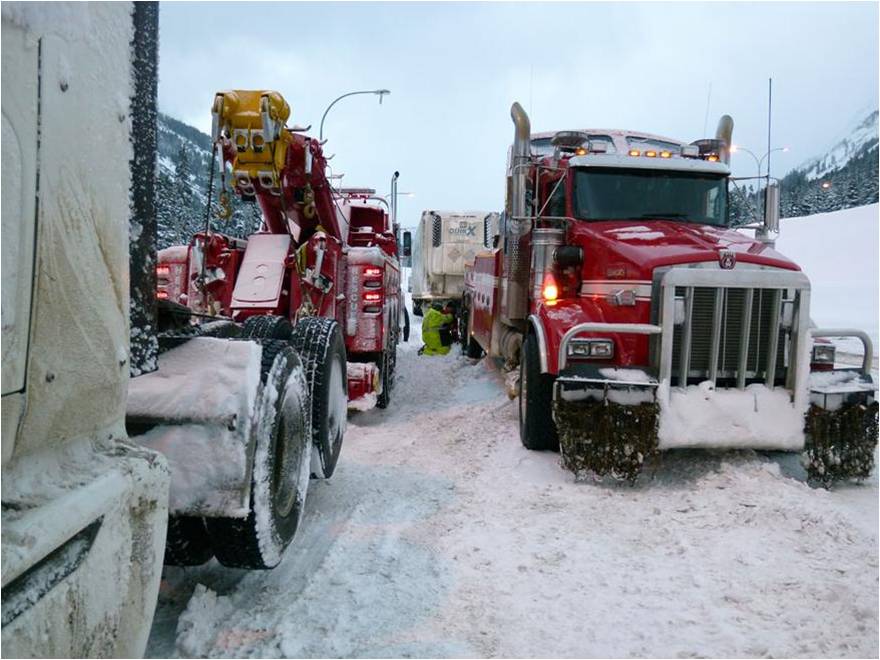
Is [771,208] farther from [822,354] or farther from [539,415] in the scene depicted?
[539,415]

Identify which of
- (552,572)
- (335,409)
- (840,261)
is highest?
(840,261)

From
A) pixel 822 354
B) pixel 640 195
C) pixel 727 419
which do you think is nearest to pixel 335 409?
pixel 727 419

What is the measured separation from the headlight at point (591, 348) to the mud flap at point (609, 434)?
483mm

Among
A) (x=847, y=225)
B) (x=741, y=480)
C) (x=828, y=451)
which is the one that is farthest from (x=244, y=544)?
(x=847, y=225)

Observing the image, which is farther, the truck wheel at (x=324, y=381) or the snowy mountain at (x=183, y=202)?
the snowy mountain at (x=183, y=202)

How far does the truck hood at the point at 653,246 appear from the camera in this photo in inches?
201

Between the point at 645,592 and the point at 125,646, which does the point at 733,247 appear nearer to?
the point at 645,592

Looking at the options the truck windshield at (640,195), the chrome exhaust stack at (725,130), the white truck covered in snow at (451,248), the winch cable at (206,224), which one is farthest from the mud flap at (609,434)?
the white truck covered in snow at (451,248)

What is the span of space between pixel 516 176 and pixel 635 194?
1.22 m

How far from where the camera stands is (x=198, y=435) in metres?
2.30

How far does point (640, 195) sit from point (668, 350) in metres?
2.08

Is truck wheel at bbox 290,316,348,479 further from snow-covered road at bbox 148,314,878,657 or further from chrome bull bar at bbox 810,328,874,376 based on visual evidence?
chrome bull bar at bbox 810,328,874,376

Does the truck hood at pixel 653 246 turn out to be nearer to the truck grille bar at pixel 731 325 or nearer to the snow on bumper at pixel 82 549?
the truck grille bar at pixel 731 325

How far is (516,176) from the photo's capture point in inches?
237
